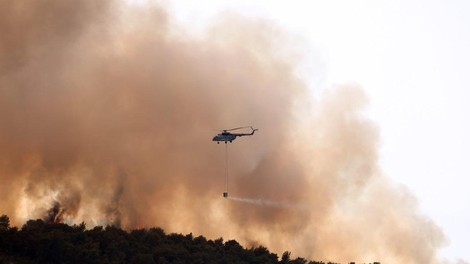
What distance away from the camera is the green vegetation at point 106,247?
131 meters

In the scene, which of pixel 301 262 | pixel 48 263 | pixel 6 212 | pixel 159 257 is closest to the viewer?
pixel 48 263

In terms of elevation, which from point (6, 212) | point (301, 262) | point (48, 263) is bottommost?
point (48, 263)

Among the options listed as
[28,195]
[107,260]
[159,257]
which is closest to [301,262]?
[159,257]

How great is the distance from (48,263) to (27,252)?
13.6 ft

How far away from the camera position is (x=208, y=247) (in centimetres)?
15475

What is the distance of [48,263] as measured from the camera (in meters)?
130

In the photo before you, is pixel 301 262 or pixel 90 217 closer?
pixel 301 262

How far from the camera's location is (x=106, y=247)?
14012 centimetres

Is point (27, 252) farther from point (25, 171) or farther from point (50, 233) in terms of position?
point (25, 171)

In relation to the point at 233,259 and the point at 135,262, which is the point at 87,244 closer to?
the point at 135,262

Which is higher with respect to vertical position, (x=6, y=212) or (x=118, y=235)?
(x=6, y=212)

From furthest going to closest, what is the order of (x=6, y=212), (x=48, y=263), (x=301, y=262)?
1. (x=6, y=212)
2. (x=301, y=262)
3. (x=48, y=263)

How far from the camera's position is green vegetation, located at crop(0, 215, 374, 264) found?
13138 centimetres

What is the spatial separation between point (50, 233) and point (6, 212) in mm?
56010
